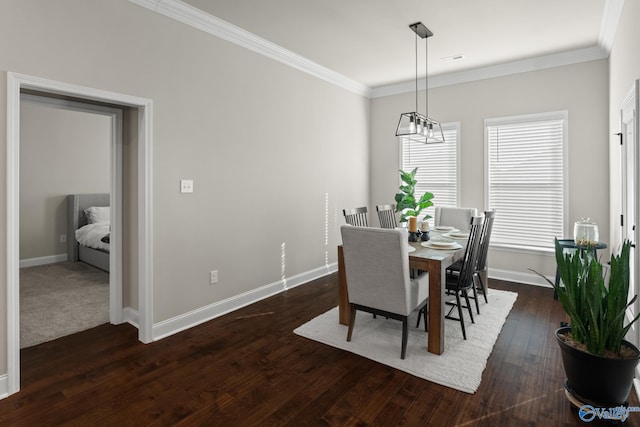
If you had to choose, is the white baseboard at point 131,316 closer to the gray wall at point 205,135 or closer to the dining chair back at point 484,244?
the gray wall at point 205,135

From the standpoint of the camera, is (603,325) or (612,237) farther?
(612,237)

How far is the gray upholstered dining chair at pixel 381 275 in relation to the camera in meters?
2.57

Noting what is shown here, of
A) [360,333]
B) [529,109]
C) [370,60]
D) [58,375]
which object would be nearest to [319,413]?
[360,333]

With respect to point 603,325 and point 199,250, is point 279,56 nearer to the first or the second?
point 199,250

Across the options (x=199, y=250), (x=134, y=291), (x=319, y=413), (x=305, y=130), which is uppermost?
(x=305, y=130)

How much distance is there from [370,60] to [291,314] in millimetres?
3169

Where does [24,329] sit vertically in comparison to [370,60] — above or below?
below

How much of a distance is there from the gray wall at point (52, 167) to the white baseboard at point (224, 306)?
3999 millimetres

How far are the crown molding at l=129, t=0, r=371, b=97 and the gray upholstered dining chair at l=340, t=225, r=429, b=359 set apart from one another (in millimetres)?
2255

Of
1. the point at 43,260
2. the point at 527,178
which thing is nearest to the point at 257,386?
the point at 527,178

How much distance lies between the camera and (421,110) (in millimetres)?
5418

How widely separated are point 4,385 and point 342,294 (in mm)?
2402

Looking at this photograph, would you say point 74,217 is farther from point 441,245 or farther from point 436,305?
point 436,305

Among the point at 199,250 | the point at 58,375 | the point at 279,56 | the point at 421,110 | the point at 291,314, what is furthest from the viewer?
the point at 421,110
